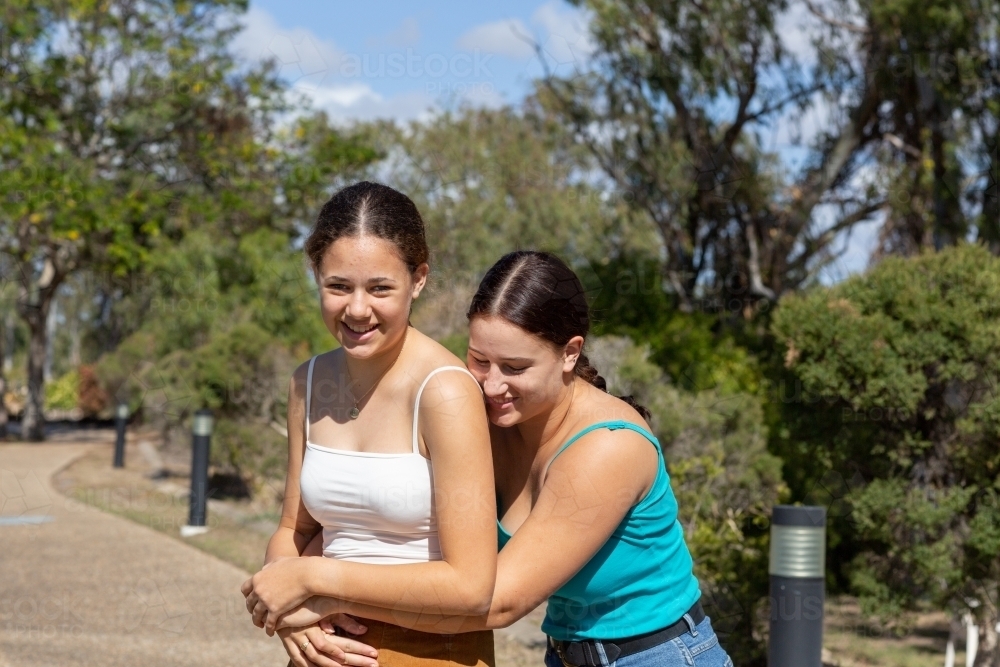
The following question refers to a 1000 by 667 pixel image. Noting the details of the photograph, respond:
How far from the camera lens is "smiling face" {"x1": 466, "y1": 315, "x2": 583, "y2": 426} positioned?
6.53ft

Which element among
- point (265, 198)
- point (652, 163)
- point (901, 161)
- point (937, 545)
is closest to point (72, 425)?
point (265, 198)

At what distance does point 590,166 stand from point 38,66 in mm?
8696

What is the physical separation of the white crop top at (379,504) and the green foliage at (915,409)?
3213mm

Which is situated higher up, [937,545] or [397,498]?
[397,498]

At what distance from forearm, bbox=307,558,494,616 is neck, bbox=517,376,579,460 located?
0.35 metres

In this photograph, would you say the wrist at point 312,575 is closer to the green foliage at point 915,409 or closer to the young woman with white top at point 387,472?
the young woman with white top at point 387,472

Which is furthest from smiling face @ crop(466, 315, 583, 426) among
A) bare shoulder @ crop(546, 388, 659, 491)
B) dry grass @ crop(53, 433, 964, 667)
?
dry grass @ crop(53, 433, 964, 667)

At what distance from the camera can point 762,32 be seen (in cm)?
1001

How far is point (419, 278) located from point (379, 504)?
46 centimetres

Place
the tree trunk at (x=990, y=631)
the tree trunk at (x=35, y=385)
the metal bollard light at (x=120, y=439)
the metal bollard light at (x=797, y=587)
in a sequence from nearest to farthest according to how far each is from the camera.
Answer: the metal bollard light at (x=797, y=587) → the tree trunk at (x=990, y=631) → the metal bollard light at (x=120, y=439) → the tree trunk at (x=35, y=385)

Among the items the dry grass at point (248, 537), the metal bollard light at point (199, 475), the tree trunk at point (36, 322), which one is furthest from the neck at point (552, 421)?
the tree trunk at point (36, 322)

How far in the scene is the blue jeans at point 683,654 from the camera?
2.01 meters

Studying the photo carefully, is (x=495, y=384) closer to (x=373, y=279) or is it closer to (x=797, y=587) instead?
(x=373, y=279)

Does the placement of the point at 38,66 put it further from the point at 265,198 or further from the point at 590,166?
the point at 590,166
